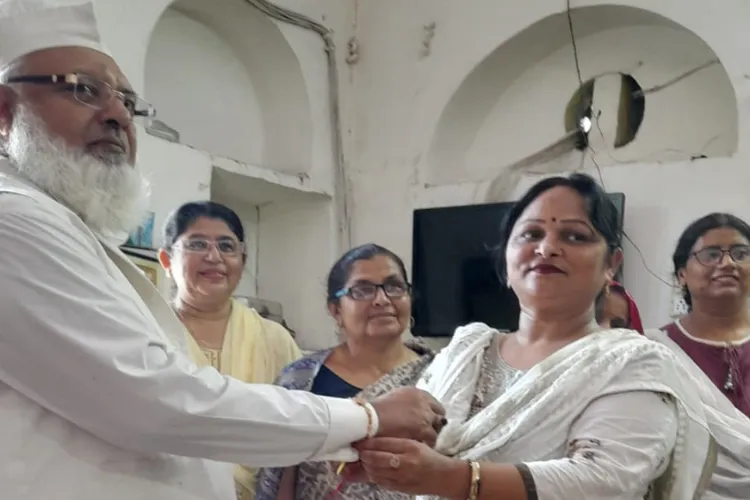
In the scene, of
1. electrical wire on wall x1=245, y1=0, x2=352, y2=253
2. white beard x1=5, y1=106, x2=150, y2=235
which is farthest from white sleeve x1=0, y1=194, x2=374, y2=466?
electrical wire on wall x1=245, y1=0, x2=352, y2=253

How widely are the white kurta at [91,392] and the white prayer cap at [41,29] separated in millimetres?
327

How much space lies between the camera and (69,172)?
57.1 inches

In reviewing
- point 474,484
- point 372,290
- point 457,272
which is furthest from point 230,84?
point 474,484

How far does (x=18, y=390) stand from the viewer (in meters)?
1.23

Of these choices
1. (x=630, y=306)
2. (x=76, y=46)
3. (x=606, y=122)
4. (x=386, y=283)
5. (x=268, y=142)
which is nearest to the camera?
(x=76, y=46)

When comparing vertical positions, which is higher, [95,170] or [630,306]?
[95,170]

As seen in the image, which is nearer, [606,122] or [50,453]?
[50,453]

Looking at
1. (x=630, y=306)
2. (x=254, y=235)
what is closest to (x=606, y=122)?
(x=630, y=306)

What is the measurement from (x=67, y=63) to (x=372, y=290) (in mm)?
1045

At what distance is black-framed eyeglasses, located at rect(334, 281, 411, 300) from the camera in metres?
2.26

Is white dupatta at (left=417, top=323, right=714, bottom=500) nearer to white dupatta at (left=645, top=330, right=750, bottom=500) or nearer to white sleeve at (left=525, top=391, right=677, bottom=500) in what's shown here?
white sleeve at (left=525, top=391, right=677, bottom=500)

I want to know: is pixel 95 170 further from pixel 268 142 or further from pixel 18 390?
pixel 268 142

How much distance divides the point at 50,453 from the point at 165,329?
0.39 meters

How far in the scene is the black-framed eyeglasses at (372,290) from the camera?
7.43 feet
